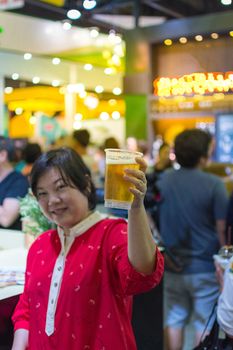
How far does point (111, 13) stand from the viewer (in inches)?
391

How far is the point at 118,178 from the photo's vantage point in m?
1.36

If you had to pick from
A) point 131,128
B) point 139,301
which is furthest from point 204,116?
point 139,301

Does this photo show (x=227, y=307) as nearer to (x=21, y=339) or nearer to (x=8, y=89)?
(x=21, y=339)

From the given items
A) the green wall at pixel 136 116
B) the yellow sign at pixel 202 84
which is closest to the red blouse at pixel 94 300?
the yellow sign at pixel 202 84

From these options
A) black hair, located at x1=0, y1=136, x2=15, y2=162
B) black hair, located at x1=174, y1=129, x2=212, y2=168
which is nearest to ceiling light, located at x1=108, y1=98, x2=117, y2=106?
black hair, located at x1=0, y1=136, x2=15, y2=162

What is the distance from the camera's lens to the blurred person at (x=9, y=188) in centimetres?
347

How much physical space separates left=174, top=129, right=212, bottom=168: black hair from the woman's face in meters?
1.56

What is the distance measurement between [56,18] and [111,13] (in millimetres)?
2198

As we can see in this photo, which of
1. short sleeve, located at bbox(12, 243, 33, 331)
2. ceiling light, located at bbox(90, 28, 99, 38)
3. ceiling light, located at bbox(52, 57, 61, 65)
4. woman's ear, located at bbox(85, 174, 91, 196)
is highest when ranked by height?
ceiling light, located at bbox(90, 28, 99, 38)

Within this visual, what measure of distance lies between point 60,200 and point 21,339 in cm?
53

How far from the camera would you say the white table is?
2.15 metres

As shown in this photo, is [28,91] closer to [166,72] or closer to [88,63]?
[88,63]

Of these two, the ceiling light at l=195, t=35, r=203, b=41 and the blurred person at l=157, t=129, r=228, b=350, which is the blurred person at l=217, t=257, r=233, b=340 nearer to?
the blurred person at l=157, t=129, r=228, b=350

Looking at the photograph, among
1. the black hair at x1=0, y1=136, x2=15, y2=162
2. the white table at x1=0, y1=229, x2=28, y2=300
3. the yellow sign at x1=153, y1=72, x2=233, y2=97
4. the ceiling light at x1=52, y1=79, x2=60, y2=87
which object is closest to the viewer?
the white table at x1=0, y1=229, x2=28, y2=300
